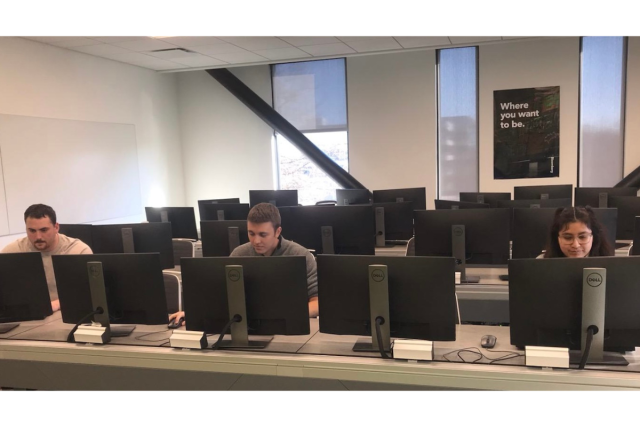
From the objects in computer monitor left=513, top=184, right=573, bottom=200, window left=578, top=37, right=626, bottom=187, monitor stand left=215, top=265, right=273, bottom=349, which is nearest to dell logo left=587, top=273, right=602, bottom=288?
monitor stand left=215, top=265, right=273, bottom=349

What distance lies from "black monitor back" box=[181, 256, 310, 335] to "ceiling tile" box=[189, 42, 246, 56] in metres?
3.92

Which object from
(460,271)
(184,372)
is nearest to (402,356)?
(184,372)

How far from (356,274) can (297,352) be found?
1.37 ft

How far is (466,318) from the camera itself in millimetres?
2938

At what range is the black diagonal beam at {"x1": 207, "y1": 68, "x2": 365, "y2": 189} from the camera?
6738 millimetres

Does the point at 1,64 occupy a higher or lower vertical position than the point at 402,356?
higher

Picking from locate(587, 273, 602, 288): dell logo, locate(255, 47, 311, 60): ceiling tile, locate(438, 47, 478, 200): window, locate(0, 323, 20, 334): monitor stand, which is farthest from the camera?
locate(438, 47, 478, 200): window

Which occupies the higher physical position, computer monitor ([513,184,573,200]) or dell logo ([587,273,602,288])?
computer monitor ([513,184,573,200])

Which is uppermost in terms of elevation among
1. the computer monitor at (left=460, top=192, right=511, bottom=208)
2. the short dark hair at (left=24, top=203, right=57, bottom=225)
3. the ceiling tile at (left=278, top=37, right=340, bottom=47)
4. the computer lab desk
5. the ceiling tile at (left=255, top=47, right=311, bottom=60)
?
the ceiling tile at (left=255, top=47, right=311, bottom=60)

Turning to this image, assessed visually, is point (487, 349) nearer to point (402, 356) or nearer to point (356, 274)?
point (402, 356)

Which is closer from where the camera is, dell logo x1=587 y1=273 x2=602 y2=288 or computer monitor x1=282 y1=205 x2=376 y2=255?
dell logo x1=587 y1=273 x2=602 y2=288

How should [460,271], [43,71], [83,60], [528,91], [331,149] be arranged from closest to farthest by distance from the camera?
[460,271], [43,71], [83,60], [528,91], [331,149]

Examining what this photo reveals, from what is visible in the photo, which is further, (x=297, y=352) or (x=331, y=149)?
(x=331, y=149)

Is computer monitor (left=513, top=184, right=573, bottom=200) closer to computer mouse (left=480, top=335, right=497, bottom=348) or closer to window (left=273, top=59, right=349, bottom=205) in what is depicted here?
window (left=273, top=59, right=349, bottom=205)
